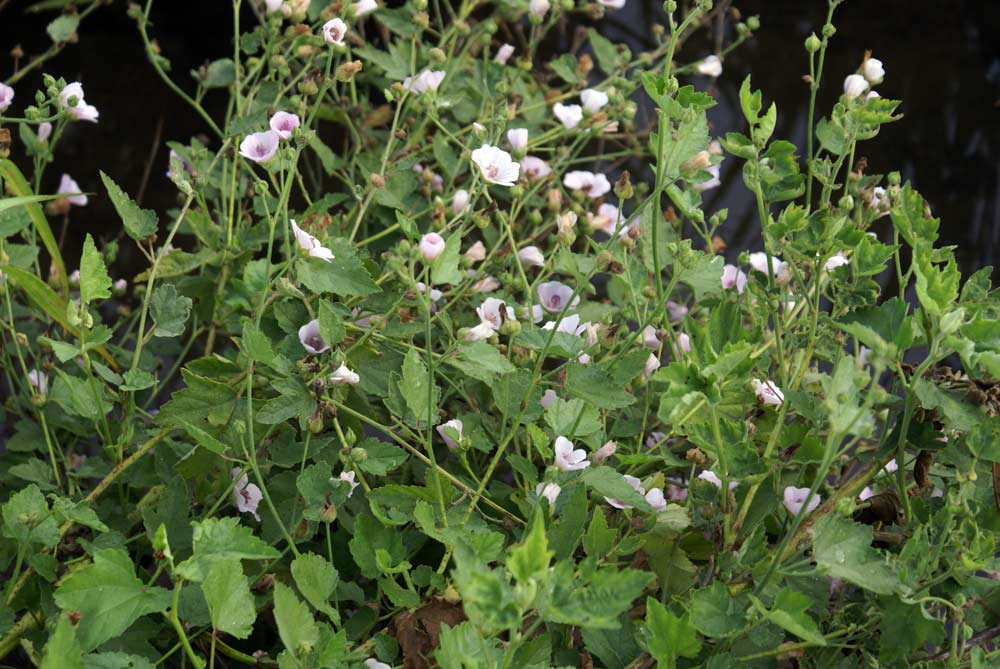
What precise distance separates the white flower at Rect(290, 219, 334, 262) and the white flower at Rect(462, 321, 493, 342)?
0.56 ft

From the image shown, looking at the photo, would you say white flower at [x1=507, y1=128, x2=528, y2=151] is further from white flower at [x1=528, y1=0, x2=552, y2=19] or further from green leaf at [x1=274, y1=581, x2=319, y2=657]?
green leaf at [x1=274, y1=581, x2=319, y2=657]

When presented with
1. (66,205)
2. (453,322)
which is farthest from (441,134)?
(66,205)

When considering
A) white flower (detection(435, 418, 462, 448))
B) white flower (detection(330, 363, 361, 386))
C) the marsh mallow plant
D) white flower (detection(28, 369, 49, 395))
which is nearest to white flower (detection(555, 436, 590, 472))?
the marsh mallow plant

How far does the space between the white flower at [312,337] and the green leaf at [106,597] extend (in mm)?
314

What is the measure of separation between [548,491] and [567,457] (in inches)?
1.6

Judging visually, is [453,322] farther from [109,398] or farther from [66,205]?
[66,205]

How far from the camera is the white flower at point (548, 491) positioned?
3.94 feet

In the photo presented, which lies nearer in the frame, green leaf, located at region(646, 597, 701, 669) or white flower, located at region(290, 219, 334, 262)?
green leaf, located at region(646, 597, 701, 669)

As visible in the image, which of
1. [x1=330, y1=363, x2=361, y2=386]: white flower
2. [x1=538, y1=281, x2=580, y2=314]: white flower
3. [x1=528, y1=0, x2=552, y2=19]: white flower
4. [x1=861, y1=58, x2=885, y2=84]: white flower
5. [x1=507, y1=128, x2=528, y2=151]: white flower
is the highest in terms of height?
[x1=861, y1=58, x2=885, y2=84]: white flower

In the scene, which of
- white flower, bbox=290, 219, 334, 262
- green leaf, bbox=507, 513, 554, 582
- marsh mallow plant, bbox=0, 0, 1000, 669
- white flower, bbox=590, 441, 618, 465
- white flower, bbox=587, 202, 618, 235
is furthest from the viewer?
white flower, bbox=587, 202, 618, 235

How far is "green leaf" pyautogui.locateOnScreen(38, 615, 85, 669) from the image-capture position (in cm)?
97

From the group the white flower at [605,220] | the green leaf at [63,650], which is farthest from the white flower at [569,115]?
the green leaf at [63,650]

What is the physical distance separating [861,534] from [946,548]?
5.3 inches

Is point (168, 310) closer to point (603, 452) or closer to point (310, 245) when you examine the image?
point (310, 245)
